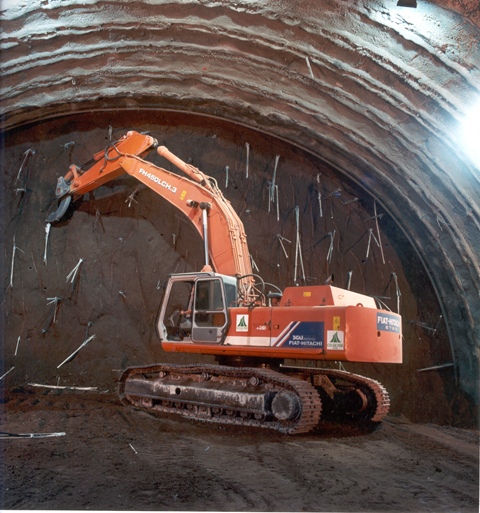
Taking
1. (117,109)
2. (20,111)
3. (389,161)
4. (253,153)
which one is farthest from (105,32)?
(389,161)

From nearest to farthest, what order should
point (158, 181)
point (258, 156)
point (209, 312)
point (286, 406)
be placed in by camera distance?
point (286, 406)
point (209, 312)
point (158, 181)
point (258, 156)

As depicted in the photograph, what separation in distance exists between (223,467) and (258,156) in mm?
→ 6026

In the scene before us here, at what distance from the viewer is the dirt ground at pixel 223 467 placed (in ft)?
10.0

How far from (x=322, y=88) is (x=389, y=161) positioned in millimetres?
1463

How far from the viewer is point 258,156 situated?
8742 millimetres

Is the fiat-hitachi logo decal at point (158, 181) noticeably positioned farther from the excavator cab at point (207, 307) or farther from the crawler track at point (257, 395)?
the crawler track at point (257, 395)

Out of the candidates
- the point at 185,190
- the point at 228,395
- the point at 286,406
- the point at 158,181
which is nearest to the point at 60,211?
the point at 158,181

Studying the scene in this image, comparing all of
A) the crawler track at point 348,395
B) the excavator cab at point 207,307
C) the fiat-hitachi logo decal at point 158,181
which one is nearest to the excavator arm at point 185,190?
the fiat-hitachi logo decal at point 158,181

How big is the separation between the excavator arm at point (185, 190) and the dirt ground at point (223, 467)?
2.18 m

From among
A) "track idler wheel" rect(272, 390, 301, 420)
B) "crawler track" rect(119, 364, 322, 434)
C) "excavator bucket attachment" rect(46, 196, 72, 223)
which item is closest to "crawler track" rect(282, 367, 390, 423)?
"crawler track" rect(119, 364, 322, 434)

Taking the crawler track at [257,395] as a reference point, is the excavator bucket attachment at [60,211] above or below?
above

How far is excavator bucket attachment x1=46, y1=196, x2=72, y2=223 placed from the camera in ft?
28.1

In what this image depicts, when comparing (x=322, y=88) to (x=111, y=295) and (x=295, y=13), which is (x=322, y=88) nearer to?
(x=295, y=13)

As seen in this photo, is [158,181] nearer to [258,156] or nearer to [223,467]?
[258,156]
